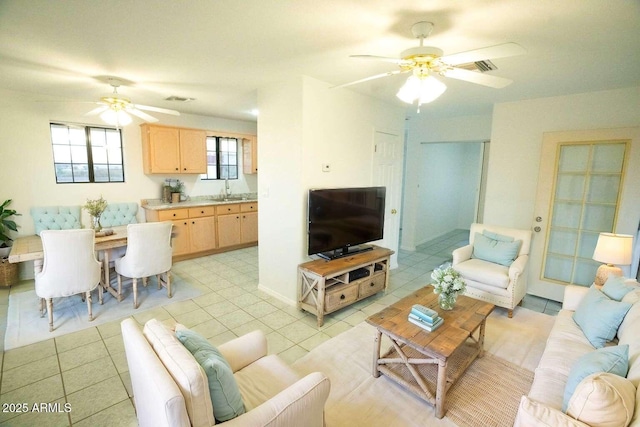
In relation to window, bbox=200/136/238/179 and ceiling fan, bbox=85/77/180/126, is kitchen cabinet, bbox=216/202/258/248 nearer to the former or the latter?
window, bbox=200/136/238/179

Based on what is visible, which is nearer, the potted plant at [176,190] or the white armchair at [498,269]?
the white armchair at [498,269]

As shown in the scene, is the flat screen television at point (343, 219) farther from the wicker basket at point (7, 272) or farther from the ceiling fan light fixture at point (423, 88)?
the wicker basket at point (7, 272)

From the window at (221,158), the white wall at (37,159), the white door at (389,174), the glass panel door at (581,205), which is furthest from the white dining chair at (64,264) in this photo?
the glass panel door at (581,205)

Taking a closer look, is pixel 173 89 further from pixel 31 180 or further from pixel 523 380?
pixel 523 380

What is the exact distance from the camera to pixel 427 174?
6.20m

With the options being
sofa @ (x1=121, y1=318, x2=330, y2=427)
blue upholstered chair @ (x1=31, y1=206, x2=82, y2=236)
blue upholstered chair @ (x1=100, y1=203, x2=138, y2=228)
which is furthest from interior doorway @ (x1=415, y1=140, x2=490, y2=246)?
blue upholstered chair @ (x1=31, y1=206, x2=82, y2=236)

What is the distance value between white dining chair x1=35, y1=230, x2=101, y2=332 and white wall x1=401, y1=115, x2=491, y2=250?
4754 mm

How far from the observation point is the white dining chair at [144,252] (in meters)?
3.23

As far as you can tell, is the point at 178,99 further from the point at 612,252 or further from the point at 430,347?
the point at 612,252

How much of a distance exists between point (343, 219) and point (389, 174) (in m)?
1.39

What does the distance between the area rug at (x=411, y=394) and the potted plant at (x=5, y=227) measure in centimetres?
402

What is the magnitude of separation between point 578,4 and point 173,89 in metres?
3.74

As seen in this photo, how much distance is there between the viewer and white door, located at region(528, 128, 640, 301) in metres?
3.29

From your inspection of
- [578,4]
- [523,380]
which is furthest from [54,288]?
[578,4]
